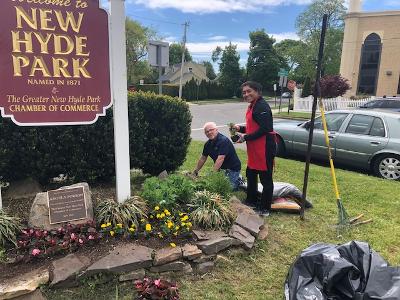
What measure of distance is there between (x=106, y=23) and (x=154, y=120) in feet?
5.74

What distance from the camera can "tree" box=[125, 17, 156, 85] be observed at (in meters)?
54.2

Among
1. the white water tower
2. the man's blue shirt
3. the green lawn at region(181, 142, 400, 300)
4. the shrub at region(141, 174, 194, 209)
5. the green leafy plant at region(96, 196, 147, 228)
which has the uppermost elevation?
the white water tower

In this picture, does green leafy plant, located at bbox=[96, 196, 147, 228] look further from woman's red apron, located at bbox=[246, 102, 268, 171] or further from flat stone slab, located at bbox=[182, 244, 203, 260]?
woman's red apron, located at bbox=[246, 102, 268, 171]

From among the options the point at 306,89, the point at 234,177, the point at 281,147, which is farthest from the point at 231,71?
the point at 234,177

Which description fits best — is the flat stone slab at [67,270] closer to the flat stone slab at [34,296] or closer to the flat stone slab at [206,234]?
the flat stone slab at [34,296]

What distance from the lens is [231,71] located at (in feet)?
169

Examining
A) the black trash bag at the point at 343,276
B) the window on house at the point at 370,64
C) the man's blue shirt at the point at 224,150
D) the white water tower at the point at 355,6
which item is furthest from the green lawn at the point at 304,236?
the white water tower at the point at 355,6

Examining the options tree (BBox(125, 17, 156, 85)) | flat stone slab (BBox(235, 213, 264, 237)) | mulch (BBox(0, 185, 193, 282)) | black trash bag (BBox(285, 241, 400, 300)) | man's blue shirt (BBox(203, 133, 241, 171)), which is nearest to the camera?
black trash bag (BBox(285, 241, 400, 300))

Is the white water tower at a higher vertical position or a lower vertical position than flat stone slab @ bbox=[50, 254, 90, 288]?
higher

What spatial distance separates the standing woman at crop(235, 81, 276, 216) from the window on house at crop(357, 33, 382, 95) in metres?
28.1

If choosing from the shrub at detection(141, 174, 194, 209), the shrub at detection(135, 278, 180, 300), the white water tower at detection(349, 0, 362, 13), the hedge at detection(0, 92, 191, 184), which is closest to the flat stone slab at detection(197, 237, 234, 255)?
the shrub at detection(141, 174, 194, 209)

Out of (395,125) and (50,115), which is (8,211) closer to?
(50,115)

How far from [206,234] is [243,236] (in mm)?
394

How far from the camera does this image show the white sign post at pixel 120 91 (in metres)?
3.49
